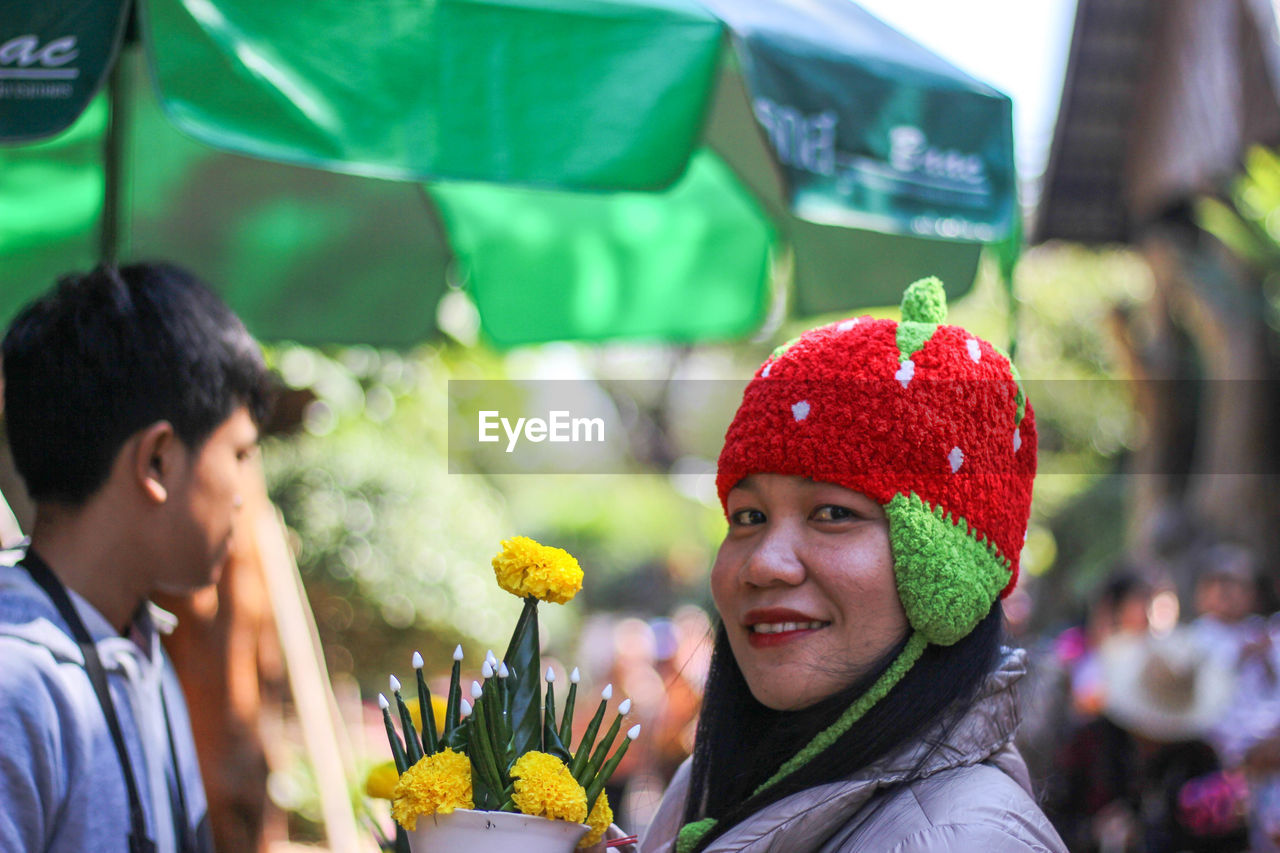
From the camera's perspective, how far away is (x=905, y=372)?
1579 mm

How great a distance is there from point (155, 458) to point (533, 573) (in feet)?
2.74

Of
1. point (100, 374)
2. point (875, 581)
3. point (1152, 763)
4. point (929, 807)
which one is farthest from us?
point (1152, 763)

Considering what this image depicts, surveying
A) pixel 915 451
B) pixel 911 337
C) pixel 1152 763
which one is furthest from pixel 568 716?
pixel 1152 763

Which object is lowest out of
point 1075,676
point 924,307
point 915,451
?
point 1075,676

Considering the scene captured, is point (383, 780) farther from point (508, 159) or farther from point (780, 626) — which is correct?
point (508, 159)

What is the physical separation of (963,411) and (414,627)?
5.67 meters

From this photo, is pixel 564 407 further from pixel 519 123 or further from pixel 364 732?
pixel 364 732

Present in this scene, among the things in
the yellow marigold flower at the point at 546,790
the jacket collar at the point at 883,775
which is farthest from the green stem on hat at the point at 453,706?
the jacket collar at the point at 883,775

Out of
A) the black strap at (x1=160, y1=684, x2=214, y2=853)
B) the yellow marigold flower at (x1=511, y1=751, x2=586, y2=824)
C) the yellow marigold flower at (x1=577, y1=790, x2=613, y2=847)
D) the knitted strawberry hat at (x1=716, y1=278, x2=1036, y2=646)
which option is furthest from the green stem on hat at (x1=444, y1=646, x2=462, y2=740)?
the black strap at (x1=160, y1=684, x2=214, y2=853)

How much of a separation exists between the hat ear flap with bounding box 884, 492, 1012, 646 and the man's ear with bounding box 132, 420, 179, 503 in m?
1.18

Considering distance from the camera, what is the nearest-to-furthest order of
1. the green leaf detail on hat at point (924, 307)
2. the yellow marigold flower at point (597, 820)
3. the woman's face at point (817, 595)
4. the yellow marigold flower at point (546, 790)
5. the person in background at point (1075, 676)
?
the yellow marigold flower at point (546, 790) < the yellow marigold flower at point (597, 820) < the woman's face at point (817, 595) < the green leaf detail on hat at point (924, 307) < the person in background at point (1075, 676)

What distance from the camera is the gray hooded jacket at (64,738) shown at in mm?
1586

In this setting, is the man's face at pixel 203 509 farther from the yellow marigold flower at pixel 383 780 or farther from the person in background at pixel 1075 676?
the person in background at pixel 1075 676

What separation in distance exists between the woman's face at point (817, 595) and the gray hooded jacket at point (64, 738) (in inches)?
38.5
